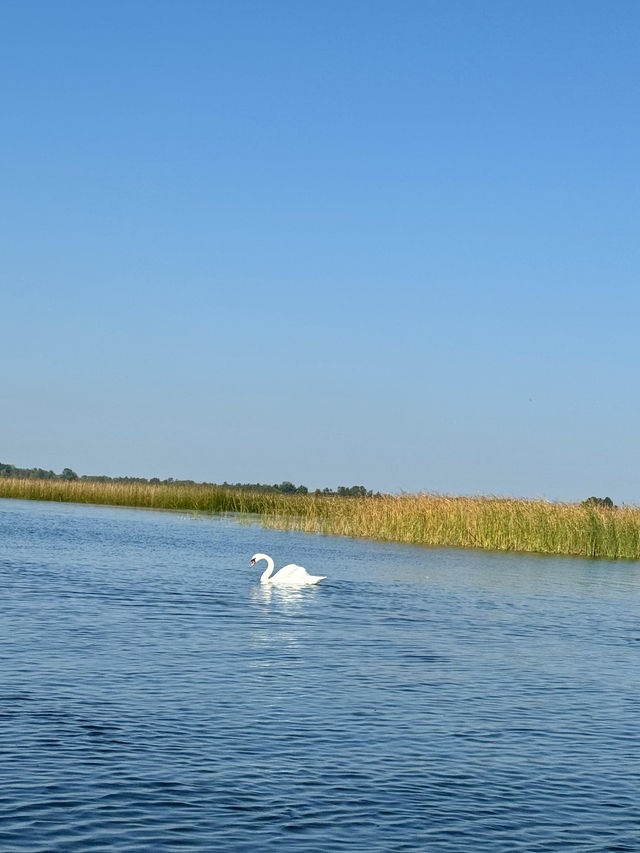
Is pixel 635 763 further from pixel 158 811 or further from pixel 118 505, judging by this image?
pixel 118 505

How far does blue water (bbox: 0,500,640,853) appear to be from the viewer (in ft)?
25.2

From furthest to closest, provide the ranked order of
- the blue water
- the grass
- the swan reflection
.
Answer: the grass < the swan reflection < the blue water

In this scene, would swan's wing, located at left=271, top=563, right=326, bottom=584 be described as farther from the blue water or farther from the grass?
the grass

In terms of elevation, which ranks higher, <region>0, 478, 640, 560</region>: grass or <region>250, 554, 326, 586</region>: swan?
<region>0, 478, 640, 560</region>: grass

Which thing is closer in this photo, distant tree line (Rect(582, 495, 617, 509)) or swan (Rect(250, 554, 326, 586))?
swan (Rect(250, 554, 326, 586))

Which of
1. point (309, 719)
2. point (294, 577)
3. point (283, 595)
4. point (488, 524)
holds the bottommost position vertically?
point (309, 719)

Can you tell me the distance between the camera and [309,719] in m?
10.8

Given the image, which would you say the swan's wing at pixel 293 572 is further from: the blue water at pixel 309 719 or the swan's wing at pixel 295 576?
the blue water at pixel 309 719

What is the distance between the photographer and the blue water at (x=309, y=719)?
7684mm

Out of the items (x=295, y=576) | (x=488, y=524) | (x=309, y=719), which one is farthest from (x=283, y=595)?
(x=488, y=524)

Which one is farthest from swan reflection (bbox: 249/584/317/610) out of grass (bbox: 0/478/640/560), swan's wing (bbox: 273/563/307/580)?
grass (bbox: 0/478/640/560)

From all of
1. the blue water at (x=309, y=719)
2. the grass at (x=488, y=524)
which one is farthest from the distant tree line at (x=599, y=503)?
the blue water at (x=309, y=719)

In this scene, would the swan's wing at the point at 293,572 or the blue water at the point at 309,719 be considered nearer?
the blue water at the point at 309,719

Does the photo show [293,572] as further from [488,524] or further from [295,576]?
[488,524]
